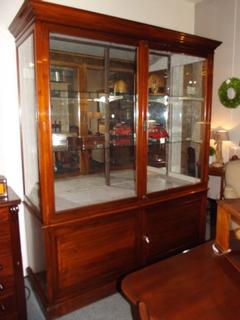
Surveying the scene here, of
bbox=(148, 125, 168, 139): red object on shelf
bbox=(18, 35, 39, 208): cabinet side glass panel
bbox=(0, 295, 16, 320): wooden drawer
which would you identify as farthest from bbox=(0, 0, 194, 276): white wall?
bbox=(148, 125, 168, 139): red object on shelf

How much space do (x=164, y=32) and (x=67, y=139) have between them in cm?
110

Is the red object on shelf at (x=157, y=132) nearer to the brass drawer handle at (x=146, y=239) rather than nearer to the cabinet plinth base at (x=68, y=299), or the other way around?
the brass drawer handle at (x=146, y=239)

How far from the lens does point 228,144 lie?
3.33 meters

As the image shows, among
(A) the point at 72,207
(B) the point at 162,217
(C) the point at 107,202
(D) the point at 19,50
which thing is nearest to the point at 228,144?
(B) the point at 162,217

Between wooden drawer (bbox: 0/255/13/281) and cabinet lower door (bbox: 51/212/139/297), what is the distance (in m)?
0.28

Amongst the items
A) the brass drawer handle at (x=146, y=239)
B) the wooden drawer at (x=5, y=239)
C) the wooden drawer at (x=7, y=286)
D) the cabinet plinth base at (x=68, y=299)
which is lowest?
the cabinet plinth base at (x=68, y=299)

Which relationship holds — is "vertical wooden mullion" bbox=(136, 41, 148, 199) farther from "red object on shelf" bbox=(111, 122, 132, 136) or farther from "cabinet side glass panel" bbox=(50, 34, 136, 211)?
"red object on shelf" bbox=(111, 122, 132, 136)

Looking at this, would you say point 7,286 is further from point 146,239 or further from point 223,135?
point 223,135

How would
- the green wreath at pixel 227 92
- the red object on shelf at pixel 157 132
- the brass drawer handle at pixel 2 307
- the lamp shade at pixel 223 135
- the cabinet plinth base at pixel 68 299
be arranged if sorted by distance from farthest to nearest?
the lamp shade at pixel 223 135 → the green wreath at pixel 227 92 → the red object on shelf at pixel 157 132 → the cabinet plinth base at pixel 68 299 → the brass drawer handle at pixel 2 307

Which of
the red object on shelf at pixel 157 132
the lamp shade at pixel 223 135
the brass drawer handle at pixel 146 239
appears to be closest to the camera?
the brass drawer handle at pixel 146 239

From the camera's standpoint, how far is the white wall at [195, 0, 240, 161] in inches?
122

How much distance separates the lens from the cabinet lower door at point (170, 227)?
2.28m

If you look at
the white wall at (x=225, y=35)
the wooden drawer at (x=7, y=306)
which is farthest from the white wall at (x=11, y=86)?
the white wall at (x=225, y=35)

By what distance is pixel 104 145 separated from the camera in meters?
2.42
